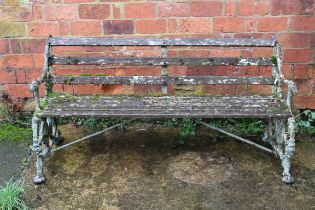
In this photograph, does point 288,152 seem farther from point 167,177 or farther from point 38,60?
point 38,60

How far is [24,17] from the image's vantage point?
156 inches

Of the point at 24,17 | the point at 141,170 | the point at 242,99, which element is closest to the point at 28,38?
the point at 24,17

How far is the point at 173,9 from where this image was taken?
3865 millimetres

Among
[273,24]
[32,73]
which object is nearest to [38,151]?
[32,73]

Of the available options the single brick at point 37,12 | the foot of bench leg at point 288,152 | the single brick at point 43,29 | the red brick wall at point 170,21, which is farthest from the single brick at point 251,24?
the single brick at point 37,12

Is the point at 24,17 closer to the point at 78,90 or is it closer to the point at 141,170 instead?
the point at 78,90

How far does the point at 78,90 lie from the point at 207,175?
1.54 meters

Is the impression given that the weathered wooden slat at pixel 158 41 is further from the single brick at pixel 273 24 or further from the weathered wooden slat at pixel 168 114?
the weathered wooden slat at pixel 168 114

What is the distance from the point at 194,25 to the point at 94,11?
2.89 feet

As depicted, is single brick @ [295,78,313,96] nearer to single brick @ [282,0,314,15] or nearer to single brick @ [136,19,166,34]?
single brick @ [282,0,314,15]

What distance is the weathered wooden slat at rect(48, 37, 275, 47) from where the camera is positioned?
3.65 meters

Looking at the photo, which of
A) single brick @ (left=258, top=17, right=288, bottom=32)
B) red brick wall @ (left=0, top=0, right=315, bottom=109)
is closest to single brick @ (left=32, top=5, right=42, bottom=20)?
red brick wall @ (left=0, top=0, right=315, bottom=109)

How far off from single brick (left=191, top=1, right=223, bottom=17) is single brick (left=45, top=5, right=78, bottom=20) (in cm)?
104

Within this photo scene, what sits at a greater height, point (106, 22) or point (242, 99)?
point (106, 22)
